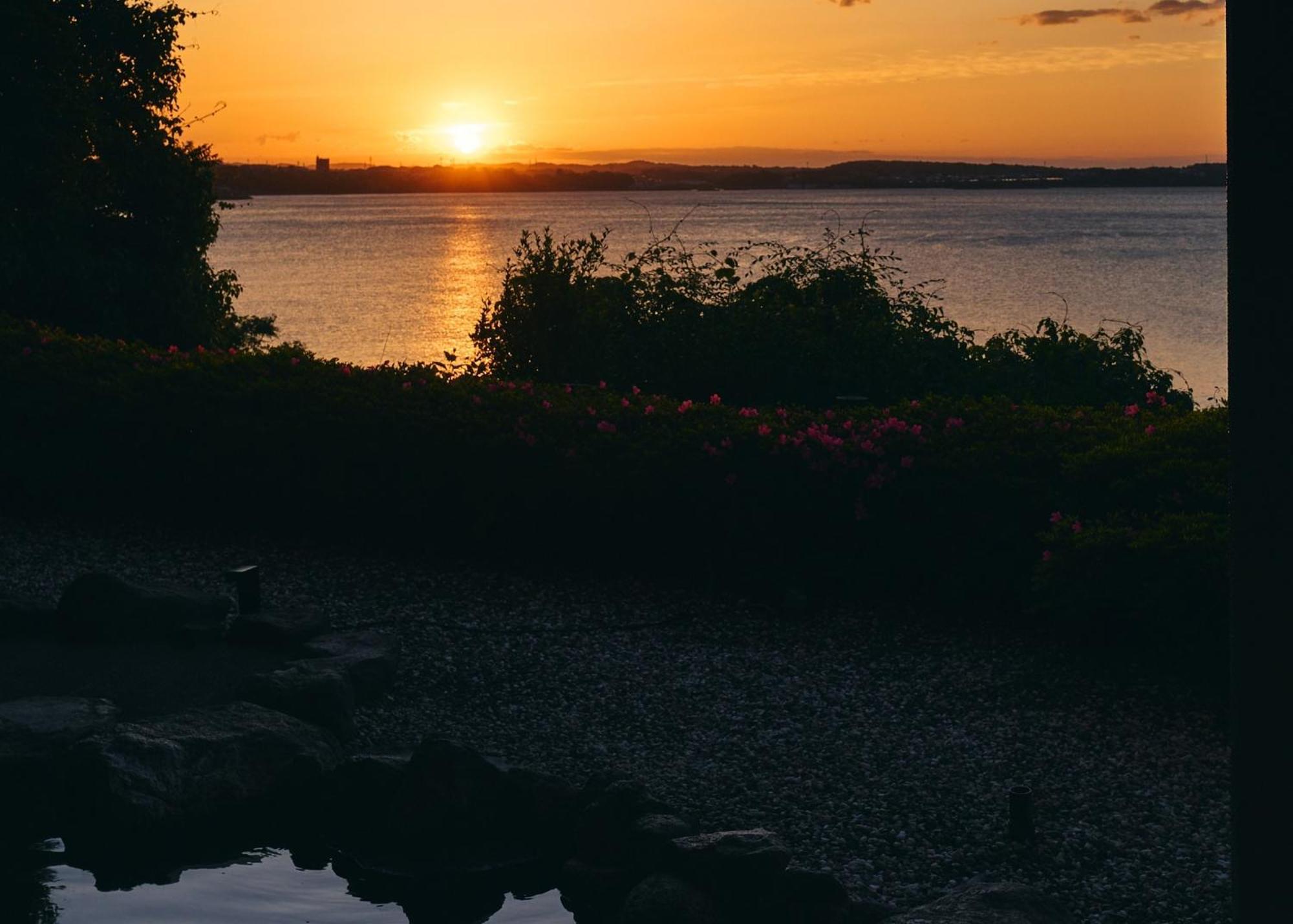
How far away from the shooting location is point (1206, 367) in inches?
1340

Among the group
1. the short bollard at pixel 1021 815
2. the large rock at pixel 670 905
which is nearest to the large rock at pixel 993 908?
the large rock at pixel 670 905

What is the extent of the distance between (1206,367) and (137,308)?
25760 mm

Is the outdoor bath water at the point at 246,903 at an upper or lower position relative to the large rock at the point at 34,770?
lower

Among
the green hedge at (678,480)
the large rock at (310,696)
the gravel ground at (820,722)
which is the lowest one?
the gravel ground at (820,722)

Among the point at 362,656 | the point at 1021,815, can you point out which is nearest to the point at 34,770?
the point at 362,656

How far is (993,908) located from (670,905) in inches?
43.0

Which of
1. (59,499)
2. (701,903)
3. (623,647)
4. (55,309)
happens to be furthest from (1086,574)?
(55,309)

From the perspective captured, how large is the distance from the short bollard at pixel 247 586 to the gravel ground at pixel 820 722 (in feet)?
1.70

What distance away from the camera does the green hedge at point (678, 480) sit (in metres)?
7.61

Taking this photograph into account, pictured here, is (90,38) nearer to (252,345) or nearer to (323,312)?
(252,345)

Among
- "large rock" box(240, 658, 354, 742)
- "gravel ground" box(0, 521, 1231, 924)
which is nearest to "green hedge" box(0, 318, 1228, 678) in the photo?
"gravel ground" box(0, 521, 1231, 924)

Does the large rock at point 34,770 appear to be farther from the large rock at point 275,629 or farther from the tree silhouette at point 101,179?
the tree silhouette at point 101,179

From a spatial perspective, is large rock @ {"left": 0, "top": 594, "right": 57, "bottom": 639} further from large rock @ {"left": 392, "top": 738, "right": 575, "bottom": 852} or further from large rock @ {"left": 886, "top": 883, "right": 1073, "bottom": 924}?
large rock @ {"left": 886, "top": 883, "right": 1073, "bottom": 924}

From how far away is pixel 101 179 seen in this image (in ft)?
65.9
